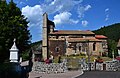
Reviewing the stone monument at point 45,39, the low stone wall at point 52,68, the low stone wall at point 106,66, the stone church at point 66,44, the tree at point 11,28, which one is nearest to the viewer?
the low stone wall at point 52,68

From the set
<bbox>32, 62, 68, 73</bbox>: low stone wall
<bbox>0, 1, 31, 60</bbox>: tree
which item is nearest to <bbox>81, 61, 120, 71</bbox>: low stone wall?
<bbox>32, 62, 68, 73</bbox>: low stone wall

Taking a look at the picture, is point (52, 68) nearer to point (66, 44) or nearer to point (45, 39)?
point (45, 39)

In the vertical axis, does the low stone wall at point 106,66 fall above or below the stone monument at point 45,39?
below

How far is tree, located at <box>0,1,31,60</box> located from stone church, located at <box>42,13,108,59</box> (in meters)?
27.8

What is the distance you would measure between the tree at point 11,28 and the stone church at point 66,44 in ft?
91.1

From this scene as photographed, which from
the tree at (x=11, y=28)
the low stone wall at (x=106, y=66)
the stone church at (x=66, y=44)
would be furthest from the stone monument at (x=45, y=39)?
the low stone wall at (x=106, y=66)

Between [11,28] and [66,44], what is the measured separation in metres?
36.2

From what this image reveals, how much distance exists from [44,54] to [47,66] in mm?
44368

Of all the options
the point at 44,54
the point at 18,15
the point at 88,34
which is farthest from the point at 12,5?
the point at 88,34

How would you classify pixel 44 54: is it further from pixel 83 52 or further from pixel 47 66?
pixel 47 66

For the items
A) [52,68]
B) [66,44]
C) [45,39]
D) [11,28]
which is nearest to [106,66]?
[52,68]

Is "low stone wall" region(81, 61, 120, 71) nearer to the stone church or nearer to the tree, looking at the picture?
the tree

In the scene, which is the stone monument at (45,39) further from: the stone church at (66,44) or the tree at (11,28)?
the tree at (11,28)

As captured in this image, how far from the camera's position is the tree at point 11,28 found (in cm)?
4841
